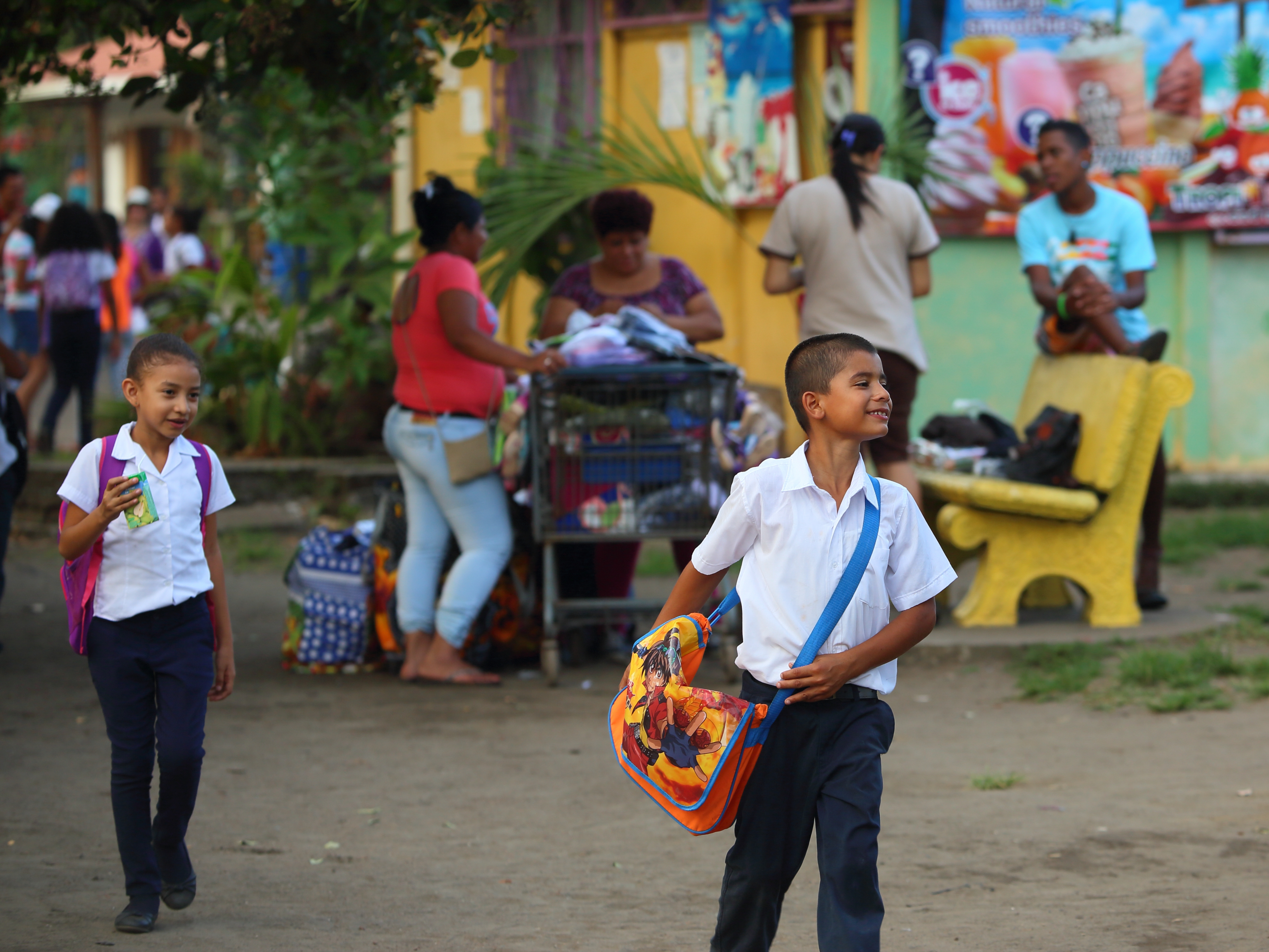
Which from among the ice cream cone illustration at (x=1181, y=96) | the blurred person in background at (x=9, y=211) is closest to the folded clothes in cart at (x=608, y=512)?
the ice cream cone illustration at (x=1181, y=96)

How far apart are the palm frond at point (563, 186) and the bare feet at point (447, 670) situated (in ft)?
12.0

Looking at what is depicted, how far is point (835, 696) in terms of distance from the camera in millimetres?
2984

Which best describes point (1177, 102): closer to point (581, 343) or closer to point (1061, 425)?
point (1061, 425)

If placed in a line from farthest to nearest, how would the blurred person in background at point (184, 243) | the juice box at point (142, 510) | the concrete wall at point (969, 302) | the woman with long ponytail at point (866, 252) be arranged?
the blurred person in background at point (184, 243) → the concrete wall at point (969, 302) → the woman with long ponytail at point (866, 252) → the juice box at point (142, 510)

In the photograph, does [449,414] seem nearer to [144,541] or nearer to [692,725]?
[144,541]

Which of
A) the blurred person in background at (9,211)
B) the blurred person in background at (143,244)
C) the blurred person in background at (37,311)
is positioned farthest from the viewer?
the blurred person in background at (143,244)

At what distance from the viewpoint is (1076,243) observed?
7328mm

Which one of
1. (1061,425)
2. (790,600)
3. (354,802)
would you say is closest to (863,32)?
(1061,425)

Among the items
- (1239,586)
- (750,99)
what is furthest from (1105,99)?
(1239,586)

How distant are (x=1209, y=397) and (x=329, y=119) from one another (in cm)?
682

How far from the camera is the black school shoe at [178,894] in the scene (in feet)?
12.3

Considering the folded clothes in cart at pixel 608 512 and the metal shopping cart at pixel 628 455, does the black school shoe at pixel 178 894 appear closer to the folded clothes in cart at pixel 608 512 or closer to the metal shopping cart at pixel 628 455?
the metal shopping cart at pixel 628 455

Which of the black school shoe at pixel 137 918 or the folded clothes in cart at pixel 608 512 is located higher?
the folded clothes in cart at pixel 608 512

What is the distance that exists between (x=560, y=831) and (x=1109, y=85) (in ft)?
26.2
